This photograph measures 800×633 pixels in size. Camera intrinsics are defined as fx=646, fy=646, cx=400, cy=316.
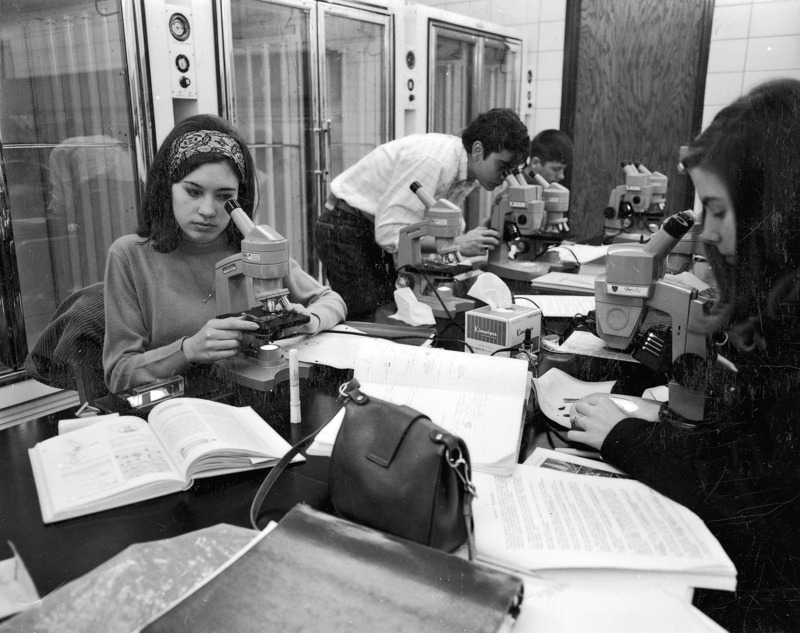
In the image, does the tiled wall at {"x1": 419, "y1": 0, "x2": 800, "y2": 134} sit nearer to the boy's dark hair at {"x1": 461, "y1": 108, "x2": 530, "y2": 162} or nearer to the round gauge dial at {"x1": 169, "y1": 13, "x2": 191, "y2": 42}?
the boy's dark hair at {"x1": 461, "y1": 108, "x2": 530, "y2": 162}

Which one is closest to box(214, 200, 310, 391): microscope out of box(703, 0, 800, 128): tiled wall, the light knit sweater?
the light knit sweater

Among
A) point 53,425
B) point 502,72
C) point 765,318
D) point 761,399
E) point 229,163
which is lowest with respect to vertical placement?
point 53,425

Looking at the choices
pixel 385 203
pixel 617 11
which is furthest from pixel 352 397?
pixel 617 11

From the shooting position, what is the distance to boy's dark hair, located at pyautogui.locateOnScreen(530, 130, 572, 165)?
3.64 metres

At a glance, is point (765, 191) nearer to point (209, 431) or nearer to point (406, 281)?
point (209, 431)

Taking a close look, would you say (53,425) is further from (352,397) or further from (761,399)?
(761,399)

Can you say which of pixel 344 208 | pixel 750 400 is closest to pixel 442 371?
pixel 750 400

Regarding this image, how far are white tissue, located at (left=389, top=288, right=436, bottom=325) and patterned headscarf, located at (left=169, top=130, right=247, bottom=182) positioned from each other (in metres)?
0.66

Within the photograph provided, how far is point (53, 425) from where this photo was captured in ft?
3.87

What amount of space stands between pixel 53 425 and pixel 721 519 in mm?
1116

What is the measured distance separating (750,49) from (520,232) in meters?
1.64

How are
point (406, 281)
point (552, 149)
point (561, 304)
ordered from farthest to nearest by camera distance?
point (552, 149), point (406, 281), point (561, 304)

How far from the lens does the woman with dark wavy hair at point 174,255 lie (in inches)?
60.1

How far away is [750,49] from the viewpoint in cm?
124
